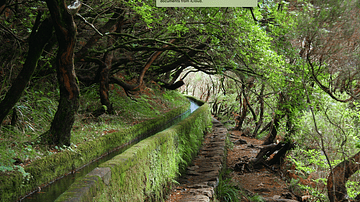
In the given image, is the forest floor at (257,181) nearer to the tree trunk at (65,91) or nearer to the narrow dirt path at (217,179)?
the narrow dirt path at (217,179)

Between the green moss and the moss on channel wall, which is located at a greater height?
the green moss

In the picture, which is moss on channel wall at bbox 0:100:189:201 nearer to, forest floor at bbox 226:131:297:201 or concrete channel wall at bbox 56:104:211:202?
concrete channel wall at bbox 56:104:211:202

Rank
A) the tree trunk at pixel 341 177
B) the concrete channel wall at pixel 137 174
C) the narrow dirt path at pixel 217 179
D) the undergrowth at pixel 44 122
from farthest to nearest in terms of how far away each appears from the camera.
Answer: the tree trunk at pixel 341 177, the narrow dirt path at pixel 217 179, the undergrowth at pixel 44 122, the concrete channel wall at pixel 137 174

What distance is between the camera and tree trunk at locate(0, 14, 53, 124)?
18.8 feet

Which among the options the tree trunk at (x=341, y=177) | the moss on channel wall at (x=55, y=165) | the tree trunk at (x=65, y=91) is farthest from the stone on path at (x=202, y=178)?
the tree trunk at (x=65, y=91)

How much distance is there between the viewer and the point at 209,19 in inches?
288

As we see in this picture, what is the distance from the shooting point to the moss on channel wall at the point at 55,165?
498 centimetres

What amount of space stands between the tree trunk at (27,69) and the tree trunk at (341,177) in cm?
706

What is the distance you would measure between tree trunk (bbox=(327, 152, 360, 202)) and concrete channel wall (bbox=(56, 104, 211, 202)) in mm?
3729

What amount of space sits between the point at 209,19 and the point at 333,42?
2.90 meters

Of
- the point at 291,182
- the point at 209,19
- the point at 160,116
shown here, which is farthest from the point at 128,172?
the point at 160,116

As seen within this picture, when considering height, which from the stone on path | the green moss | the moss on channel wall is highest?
the green moss

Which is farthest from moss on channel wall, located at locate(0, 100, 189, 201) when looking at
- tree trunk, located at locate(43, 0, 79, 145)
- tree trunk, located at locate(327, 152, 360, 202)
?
tree trunk, located at locate(327, 152, 360, 202)

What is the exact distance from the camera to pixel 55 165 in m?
6.44
